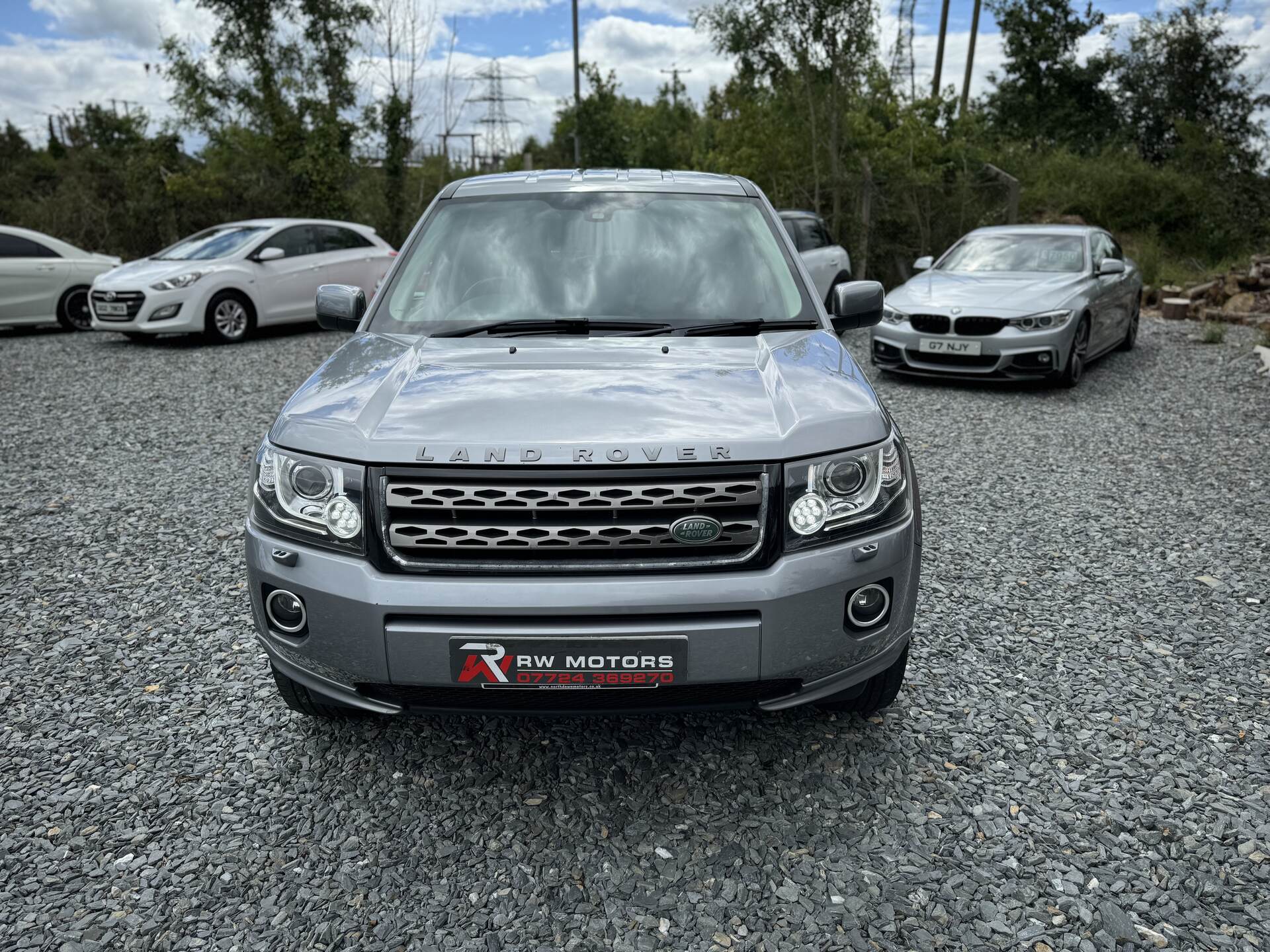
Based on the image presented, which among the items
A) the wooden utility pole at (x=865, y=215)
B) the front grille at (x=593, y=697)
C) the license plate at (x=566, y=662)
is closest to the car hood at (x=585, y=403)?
the license plate at (x=566, y=662)

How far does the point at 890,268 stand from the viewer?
18906 millimetres

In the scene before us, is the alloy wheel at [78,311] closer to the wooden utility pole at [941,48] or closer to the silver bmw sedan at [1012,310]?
the silver bmw sedan at [1012,310]

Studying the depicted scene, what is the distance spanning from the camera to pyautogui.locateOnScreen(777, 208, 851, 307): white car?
12.7 meters

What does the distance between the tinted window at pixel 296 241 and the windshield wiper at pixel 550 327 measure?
34.6 feet

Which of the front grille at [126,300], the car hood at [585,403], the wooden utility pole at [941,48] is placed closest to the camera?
the car hood at [585,403]

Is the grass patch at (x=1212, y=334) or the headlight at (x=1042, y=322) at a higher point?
the headlight at (x=1042, y=322)

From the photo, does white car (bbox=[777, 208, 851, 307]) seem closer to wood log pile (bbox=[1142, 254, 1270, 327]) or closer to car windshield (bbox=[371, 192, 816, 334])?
wood log pile (bbox=[1142, 254, 1270, 327])

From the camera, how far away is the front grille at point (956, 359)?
29.7 feet

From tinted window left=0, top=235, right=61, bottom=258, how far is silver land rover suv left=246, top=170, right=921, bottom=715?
13124 mm

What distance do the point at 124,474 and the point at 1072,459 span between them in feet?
22.1

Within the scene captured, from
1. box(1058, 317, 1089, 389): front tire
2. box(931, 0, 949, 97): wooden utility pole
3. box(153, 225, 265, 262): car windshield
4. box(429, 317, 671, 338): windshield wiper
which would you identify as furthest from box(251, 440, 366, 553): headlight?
box(931, 0, 949, 97): wooden utility pole

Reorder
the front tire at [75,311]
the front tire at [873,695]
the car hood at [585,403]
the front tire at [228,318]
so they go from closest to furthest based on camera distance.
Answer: the car hood at [585,403] → the front tire at [873,695] → the front tire at [228,318] → the front tire at [75,311]

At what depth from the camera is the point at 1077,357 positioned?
9312mm

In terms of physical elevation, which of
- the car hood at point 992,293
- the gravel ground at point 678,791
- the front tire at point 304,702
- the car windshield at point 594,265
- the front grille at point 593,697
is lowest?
the gravel ground at point 678,791
